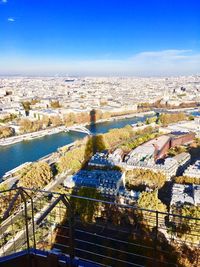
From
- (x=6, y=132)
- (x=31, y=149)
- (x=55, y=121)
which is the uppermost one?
(x=55, y=121)

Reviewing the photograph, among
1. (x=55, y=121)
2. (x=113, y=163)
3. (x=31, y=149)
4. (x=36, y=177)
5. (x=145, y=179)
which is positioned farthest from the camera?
(x=55, y=121)

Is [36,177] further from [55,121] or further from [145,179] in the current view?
[55,121]

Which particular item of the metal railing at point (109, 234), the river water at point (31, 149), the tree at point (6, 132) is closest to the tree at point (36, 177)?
the river water at point (31, 149)

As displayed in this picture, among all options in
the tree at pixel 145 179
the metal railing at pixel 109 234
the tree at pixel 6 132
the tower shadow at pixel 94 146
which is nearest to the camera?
the metal railing at pixel 109 234

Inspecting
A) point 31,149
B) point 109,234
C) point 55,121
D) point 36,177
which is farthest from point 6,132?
point 109,234

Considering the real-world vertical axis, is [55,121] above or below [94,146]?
above

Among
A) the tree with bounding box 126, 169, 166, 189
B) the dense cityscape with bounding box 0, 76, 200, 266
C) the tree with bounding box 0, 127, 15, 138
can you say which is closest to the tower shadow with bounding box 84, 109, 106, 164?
the dense cityscape with bounding box 0, 76, 200, 266

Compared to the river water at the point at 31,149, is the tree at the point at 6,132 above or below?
above

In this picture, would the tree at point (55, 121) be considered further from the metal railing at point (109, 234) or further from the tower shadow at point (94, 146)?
the metal railing at point (109, 234)

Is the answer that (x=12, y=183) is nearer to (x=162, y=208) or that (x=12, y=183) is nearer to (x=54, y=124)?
(x=162, y=208)

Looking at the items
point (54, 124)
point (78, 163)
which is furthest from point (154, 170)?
point (54, 124)

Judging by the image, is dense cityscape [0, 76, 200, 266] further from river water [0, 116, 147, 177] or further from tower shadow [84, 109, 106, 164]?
river water [0, 116, 147, 177]
